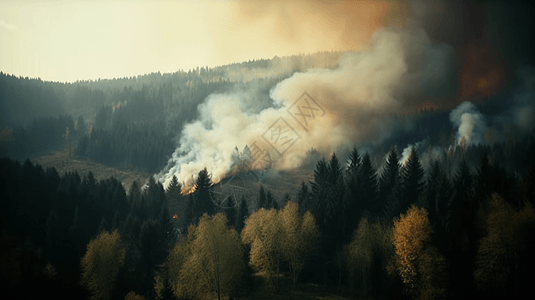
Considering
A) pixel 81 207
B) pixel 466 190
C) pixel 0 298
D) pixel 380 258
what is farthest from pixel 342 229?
pixel 81 207

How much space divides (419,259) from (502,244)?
1147cm

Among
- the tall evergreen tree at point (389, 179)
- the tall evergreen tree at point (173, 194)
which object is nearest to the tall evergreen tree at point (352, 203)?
the tall evergreen tree at point (389, 179)

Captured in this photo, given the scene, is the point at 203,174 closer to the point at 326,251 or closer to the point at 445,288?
the point at 326,251

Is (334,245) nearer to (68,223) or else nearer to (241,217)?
(241,217)

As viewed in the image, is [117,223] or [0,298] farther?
[117,223]

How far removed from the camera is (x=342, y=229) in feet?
280

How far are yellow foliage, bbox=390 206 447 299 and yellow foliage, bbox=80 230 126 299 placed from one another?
1851 inches

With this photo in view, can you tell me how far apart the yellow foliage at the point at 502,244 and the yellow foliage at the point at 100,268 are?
189ft

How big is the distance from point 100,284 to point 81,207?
5204cm

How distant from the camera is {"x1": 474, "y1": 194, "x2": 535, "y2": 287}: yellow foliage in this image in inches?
2176

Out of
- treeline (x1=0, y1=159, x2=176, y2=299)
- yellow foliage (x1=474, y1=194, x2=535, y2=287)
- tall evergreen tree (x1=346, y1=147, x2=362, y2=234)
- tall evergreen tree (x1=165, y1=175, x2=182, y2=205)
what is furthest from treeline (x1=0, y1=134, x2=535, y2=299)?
tall evergreen tree (x1=165, y1=175, x2=182, y2=205)

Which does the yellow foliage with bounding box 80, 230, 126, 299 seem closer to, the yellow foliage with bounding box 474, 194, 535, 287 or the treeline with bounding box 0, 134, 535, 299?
the treeline with bounding box 0, 134, 535, 299

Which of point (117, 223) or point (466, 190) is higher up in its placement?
point (466, 190)

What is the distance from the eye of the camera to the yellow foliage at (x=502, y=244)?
181ft
